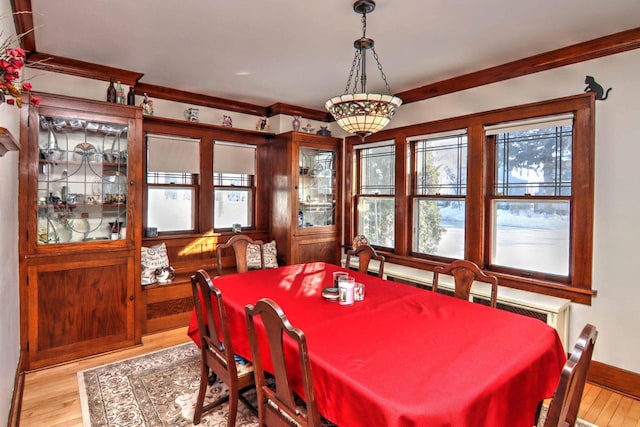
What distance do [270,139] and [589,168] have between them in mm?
3512

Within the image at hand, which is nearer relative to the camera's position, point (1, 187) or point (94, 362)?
point (1, 187)

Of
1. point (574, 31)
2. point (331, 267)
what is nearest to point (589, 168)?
point (574, 31)

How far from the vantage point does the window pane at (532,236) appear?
3061mm

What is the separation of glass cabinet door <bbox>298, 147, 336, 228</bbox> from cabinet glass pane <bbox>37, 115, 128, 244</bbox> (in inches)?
81.1

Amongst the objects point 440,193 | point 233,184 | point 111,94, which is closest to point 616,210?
point 440,193

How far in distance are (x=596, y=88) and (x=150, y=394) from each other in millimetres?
4044

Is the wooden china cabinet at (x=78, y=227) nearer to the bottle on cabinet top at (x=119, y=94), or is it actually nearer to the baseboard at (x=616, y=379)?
the bottle on cabinet top at (x=119, y=94)

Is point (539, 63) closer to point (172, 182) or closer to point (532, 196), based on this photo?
point (532, 196)

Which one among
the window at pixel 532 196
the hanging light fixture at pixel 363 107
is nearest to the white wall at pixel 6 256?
the hanging light fixture at pixel 363 107

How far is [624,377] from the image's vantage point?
2.64 m

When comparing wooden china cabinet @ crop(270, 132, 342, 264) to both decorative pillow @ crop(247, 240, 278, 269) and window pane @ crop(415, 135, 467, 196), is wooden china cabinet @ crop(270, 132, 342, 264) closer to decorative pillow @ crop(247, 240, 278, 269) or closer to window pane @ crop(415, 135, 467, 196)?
decorative pillow @ crop(247, 240, 278, 269)

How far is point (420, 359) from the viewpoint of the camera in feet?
4.95

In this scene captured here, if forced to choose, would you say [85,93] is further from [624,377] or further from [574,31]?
[624,377]

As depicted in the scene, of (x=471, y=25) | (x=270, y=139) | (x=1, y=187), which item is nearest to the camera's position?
(x=1, y=187)
